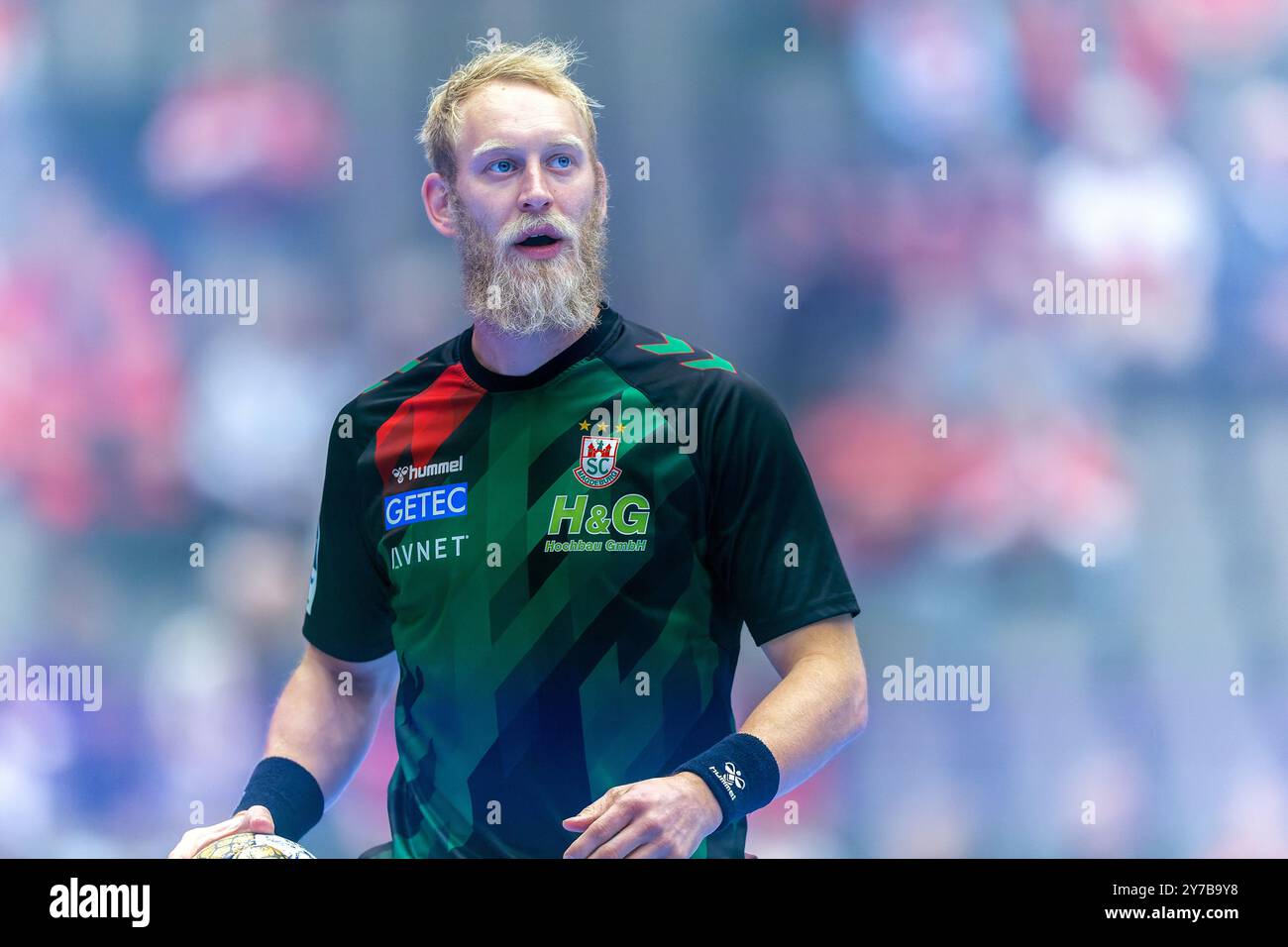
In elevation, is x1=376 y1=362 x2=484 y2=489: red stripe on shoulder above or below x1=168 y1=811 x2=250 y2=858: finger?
above

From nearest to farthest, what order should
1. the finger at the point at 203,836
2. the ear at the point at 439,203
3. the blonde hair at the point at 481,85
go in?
the finger at the point at 203,836 < the blonde hair at the point at 481,85 < the ear at the point at 439,203

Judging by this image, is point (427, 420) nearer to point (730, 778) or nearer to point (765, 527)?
point (765, 527)

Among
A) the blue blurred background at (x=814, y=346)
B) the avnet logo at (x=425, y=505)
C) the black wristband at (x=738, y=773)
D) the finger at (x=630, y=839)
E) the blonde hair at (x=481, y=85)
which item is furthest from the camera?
the blue blurred background at (x=814, y=346)

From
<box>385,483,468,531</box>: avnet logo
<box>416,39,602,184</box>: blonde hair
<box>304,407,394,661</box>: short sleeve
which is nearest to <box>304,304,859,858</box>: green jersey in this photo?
<box>385,483,468,531</box>: avnet logo

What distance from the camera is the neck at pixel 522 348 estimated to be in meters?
3.05

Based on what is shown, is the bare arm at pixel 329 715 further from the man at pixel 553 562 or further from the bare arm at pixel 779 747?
the bare arm at pixel 779 747

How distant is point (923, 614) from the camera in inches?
149

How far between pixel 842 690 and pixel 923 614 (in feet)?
3.49

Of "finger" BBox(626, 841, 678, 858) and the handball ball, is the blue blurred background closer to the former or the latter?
the handball ball

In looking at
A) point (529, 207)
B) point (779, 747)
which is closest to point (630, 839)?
point (779, 747)

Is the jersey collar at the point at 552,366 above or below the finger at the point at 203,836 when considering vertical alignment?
above

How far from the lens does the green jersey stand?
2.84 meters

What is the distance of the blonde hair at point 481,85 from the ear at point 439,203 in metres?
0.02

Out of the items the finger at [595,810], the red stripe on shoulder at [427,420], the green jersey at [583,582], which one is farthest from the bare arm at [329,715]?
the finger at [595,810]
